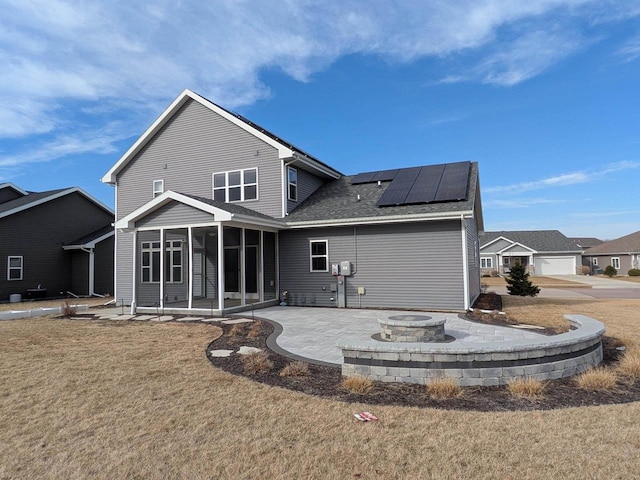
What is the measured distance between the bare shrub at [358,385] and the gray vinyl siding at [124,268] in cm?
1471

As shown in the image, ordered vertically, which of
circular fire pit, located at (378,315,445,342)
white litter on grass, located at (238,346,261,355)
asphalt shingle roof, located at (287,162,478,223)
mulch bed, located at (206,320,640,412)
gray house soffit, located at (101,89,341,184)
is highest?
gray house soffit, located at (101,89,341,184)

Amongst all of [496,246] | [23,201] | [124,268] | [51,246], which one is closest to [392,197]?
[124,268]

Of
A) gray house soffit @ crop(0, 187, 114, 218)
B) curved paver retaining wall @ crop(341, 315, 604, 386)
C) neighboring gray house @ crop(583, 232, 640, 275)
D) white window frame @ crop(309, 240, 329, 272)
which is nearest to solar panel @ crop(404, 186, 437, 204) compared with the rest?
white window frame @ crop(309, 240, 329, 272)

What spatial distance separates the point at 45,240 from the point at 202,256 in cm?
1287

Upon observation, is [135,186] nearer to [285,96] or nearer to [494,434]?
[285,96]

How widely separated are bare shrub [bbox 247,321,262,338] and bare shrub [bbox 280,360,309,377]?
2.81 metres

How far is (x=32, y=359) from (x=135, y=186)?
12.0m

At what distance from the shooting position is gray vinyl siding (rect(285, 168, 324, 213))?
15269 millimetres

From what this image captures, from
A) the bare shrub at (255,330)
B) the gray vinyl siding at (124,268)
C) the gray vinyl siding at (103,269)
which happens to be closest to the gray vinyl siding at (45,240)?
the gray vinyl siding at (103,269)

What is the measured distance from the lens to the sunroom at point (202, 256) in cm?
1209

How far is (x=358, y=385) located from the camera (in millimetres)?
4906

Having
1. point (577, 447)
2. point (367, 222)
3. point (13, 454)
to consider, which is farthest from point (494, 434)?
point (367, 222)

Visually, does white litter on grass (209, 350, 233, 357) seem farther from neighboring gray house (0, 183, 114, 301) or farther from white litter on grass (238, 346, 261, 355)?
neighboring gray house (0, 183, 114, 301)

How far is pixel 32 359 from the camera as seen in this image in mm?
6723
